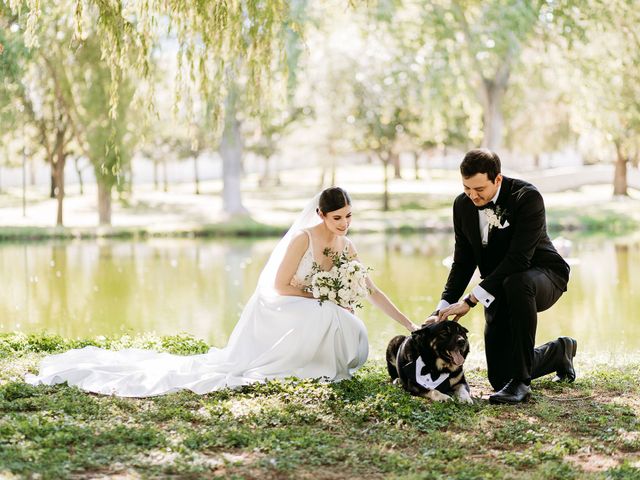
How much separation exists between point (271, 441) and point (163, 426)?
73 centimetres

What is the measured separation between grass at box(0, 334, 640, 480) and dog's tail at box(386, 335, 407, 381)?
0.09 metres

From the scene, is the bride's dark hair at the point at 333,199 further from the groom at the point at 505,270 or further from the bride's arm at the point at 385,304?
the groom at the point at 505,270

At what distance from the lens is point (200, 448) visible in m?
4.36

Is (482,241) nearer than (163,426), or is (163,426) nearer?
(163,426)

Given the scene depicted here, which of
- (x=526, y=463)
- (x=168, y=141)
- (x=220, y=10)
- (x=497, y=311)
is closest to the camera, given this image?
(x=526, y=463)

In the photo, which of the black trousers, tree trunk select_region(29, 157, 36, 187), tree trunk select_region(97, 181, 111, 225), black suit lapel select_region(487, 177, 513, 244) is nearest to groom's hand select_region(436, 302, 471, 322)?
the black trousers

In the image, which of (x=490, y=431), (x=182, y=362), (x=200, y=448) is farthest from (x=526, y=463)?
(x=182, y=362)

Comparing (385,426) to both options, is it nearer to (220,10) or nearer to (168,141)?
(220,10)

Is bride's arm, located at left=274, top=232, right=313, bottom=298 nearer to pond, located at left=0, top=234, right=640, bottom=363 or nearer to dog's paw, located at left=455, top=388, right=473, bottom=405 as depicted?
dog's paw, located at left=455, top=388, right=473, bottom=405

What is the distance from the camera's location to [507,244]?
5805 millimetres

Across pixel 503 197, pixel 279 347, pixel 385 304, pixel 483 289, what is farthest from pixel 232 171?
pixel 483 289

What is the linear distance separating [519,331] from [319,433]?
5.39ft

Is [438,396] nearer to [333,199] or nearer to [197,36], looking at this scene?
[333,199]

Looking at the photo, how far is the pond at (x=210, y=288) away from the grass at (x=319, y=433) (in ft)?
8.56
